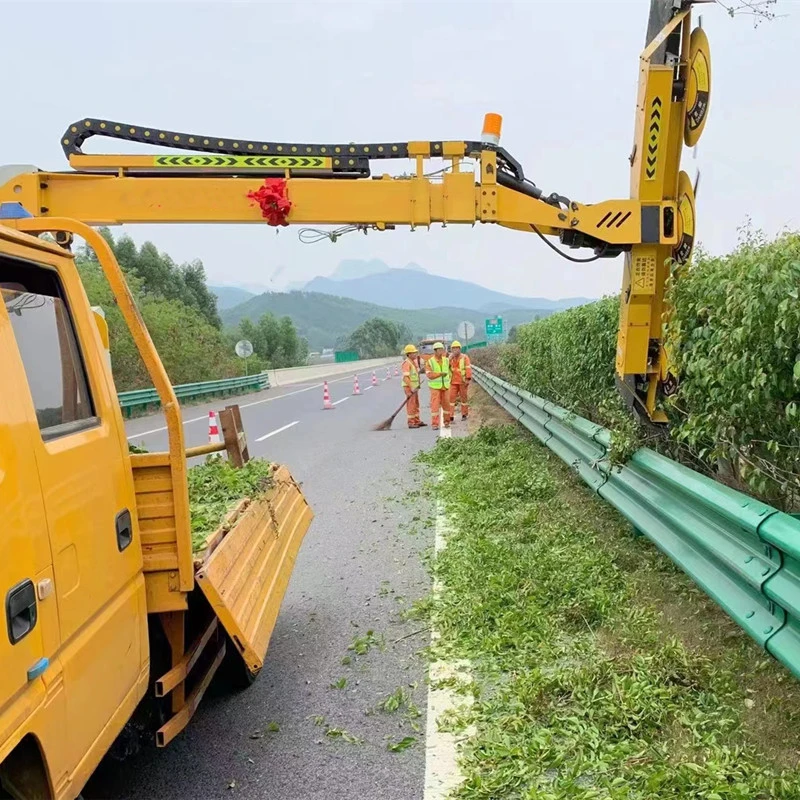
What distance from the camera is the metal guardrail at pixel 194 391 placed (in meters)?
22.4

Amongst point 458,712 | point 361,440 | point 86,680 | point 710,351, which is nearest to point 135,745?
point 86,680

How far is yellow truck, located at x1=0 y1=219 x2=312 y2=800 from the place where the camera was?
1937mm

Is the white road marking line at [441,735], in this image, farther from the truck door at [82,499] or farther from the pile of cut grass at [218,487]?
the pile of cut grass at [218,487]

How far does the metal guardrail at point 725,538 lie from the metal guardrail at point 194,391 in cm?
1370


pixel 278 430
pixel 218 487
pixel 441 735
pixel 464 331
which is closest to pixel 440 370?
pixel 278 430

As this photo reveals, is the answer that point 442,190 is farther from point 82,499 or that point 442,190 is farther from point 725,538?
point 82,499

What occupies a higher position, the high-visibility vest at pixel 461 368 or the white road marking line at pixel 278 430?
the high-visibility vest at pixel 461 368

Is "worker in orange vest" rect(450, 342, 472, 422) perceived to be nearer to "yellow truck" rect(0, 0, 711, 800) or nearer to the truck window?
Answer: "yellow truck" rect(0, 0, 711, 800)

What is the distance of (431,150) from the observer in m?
5.55

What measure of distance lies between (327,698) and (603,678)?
1.40 m

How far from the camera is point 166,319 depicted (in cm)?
3331

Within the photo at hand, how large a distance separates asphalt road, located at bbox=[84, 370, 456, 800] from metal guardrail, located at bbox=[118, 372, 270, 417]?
11383 mm

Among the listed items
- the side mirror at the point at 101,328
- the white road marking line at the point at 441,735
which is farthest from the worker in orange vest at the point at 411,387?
the side mirror at the point at 101,328

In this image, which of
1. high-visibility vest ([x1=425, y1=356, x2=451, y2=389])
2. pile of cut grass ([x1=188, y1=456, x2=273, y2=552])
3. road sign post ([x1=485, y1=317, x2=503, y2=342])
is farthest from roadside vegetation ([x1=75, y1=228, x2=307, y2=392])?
road sign post ([x1=485, y1=317, x2=503, y2=342])
